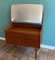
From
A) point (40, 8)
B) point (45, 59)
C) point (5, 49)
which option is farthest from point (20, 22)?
point (45, 59)

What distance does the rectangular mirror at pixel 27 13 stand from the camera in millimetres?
2330

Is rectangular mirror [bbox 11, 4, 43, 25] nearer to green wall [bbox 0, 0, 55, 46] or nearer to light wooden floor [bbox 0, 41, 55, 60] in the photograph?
green wall [bbox 0, 0, 55, 46]

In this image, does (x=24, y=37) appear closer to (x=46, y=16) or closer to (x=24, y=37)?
(x=24, y=37)

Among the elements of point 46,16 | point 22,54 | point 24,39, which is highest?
point 46,16

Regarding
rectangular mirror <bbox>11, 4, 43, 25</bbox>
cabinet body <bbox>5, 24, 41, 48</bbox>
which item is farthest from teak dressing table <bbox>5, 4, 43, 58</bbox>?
rectangular mirror <bbox>11, 4, 43, 25</bbox>

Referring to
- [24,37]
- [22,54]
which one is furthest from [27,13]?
[22,54]

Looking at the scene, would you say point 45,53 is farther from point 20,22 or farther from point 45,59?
point 20,22

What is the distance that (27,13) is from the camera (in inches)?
94.1

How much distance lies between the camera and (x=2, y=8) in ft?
8.89

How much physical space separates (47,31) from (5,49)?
0.95 meters

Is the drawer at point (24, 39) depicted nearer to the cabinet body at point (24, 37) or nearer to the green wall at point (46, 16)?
the cabinet body at point (24, 37)

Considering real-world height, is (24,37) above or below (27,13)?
below

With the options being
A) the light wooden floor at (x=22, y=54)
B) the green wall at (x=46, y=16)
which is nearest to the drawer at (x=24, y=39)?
the light wooden floor at (x=22, y=54)

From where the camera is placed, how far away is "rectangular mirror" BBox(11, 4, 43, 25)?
7.64ft
